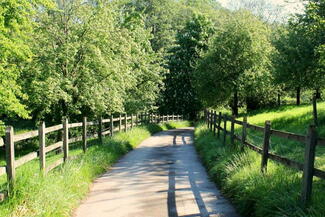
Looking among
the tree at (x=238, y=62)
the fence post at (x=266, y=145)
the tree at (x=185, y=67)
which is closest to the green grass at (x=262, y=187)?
the fence post at (x=266, y=145)

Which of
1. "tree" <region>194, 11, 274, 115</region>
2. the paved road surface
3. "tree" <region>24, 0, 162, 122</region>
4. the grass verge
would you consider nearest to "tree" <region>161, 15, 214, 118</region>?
"tree" <region>194, 11, 274, 115</region>

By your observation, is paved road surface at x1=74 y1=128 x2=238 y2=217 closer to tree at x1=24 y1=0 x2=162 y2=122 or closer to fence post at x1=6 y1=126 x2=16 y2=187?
fence post at x1=6 y1=126 x2=16 y2=187

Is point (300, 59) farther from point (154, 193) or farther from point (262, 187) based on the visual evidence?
point (262, 187)

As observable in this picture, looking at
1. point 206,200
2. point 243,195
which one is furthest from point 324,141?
point 206,200

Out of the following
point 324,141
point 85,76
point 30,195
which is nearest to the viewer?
point 324,141

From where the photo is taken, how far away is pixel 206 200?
7617 mm

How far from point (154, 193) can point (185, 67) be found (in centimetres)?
4013

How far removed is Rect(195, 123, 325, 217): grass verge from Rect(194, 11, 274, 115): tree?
24.0 m

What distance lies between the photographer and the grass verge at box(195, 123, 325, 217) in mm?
5468

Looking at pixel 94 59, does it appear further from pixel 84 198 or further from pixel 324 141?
pixel 324 141

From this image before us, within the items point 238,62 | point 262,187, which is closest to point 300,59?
point 238,62

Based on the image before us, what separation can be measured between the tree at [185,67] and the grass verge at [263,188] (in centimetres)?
3886

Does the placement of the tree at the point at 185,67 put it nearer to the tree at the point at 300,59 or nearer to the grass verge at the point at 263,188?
the tree at the point at 300,59

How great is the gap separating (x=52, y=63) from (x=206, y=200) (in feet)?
33.7
